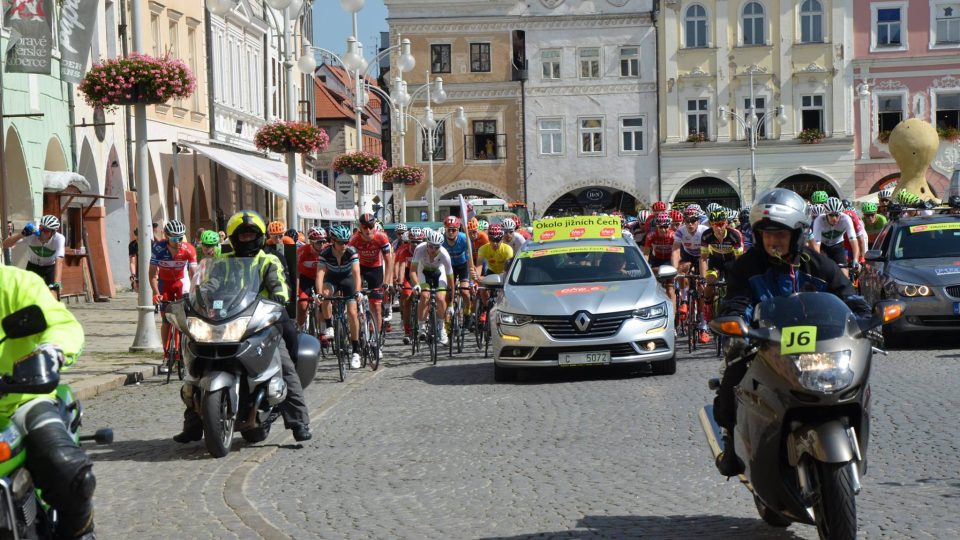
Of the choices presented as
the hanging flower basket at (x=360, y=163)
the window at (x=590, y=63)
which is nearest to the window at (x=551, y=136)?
the window at (x=590, y=63)

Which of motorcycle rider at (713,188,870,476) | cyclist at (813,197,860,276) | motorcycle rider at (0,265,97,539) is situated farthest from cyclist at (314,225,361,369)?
motorcycle rider at (0,265,97,539)

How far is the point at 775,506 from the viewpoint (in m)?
6.41

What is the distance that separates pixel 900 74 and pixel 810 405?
63.1m

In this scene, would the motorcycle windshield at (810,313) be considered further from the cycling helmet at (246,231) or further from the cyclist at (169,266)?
the cyclist at (169,266)

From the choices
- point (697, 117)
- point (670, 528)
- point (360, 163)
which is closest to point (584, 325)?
point (670, 528)

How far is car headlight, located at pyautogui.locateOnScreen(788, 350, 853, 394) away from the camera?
605 cm

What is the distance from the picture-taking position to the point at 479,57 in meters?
69.8

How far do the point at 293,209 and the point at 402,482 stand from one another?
19.9 metres

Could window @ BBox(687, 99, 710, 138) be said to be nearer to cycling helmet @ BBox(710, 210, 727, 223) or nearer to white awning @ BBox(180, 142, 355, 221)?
white awning @ BBox(180, 142, 355, 221)

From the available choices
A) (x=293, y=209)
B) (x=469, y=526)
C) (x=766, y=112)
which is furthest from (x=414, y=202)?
(x=469, y=526)

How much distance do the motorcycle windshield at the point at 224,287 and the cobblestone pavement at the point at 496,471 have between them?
3.45ft

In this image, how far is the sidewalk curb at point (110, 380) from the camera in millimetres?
15438

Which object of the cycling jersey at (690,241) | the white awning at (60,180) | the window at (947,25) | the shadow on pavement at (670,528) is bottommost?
the shadow on pavement at (670,528)

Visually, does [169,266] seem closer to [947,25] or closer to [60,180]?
[60,180]
